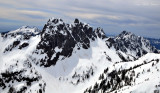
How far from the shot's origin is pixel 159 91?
493ft

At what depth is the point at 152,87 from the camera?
153500 mm

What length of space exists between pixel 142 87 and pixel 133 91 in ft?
30.7

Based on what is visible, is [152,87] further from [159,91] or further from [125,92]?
[125,92]

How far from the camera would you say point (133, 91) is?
150 metres

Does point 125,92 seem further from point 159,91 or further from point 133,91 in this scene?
point 159,91

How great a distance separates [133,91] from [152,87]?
17.4 metres

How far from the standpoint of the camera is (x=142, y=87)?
153000 mm

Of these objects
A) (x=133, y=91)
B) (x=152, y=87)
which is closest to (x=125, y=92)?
(x=133, y=91)

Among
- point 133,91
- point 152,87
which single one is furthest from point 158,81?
point 133,91

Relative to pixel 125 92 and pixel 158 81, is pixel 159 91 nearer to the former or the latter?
pixel 158 81

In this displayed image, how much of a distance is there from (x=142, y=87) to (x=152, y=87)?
843cm

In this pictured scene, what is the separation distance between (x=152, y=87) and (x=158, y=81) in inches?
372

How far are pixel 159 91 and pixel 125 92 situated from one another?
27570 mm

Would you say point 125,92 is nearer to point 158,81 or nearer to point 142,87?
point 142,87
